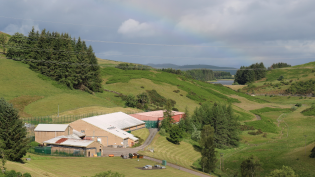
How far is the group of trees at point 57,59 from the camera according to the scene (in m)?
110

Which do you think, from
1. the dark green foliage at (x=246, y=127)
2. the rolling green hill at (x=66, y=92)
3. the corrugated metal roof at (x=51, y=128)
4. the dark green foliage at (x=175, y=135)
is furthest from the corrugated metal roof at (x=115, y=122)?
the dark green foliage at (x=246, y=127)

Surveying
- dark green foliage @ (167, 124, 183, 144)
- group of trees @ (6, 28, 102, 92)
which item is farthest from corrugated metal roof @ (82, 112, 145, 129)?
group of trees @ (6, 28, 102, 92)

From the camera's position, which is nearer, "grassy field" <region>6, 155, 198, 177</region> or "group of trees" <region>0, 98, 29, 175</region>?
"group of trees" <region>0, 98, 29, 175</region>

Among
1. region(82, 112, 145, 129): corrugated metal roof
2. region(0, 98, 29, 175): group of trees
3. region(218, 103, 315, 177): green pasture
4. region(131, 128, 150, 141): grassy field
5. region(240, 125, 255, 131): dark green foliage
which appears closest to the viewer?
region(0, 98, 29, 175): group of trees

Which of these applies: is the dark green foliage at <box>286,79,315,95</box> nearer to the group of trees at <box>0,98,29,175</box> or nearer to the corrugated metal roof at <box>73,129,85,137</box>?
the corrugated metal roof at <box>73,129,85,137</box>

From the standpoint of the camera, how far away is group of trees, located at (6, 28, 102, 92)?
362ft

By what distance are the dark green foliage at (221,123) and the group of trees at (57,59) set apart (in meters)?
52.4

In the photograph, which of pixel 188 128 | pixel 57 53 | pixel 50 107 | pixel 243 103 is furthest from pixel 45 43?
pixel 243 103

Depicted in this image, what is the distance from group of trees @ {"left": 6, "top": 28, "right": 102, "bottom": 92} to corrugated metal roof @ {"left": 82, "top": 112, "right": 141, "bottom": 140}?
36270mm

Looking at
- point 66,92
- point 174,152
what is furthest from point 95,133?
point 66,92

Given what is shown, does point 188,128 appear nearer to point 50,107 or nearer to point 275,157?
point 275,157

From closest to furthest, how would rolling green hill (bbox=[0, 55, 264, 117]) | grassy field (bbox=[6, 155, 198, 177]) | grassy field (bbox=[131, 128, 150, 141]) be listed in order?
1. grassy field (bbox=[6, 155, 198, 177])
2. grassy field (bbox=[131, 128, 150, 141])
3. rolling green hill (bbox=[0, 55, 264, 117])

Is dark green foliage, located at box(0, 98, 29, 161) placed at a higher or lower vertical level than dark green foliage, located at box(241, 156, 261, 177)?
higher

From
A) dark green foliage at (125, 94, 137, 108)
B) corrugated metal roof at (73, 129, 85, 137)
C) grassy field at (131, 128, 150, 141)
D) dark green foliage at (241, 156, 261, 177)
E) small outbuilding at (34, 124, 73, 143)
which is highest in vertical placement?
dark green foliage at (125, 94, 137, 108)
